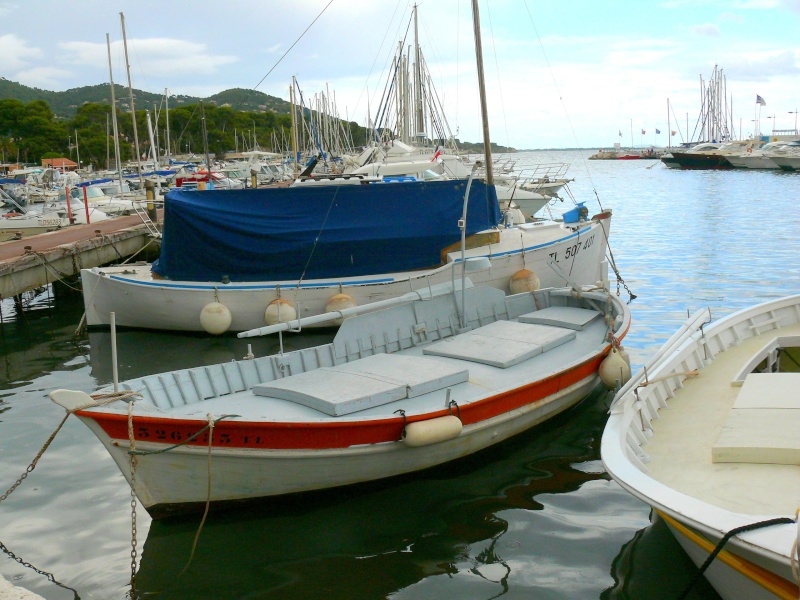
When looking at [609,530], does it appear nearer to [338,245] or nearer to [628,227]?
[338,245]

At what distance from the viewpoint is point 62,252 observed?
19.4 meters

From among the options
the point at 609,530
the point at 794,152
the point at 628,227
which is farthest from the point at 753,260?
the point at 794,152

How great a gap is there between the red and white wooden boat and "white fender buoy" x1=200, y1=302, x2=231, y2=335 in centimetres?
510

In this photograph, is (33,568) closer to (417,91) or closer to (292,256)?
(292,256)

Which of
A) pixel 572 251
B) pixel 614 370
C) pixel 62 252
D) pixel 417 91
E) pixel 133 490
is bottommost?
pixel 133 490

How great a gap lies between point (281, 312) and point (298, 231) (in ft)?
6.71

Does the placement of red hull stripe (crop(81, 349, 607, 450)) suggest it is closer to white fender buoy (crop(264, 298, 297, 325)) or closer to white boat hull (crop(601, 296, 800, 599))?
white boat hull (crop(601, 296, 800, 599))

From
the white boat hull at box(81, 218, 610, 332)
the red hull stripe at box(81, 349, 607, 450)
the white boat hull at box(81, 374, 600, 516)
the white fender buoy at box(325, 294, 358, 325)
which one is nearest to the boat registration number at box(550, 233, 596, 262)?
the white boat hull at box(81, 218, 610, 332)

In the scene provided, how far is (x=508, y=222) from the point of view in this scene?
2073 centimetres

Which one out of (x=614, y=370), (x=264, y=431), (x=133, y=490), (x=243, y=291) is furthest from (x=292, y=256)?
(x=133, y=490)

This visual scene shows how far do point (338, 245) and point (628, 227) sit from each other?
24.1 metres

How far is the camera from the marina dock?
17.7m

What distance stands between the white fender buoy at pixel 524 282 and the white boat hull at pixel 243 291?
265mm

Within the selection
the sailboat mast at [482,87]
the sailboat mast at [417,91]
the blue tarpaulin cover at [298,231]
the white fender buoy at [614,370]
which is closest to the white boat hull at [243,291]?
the blue tarpaulin cover at [298,231]
